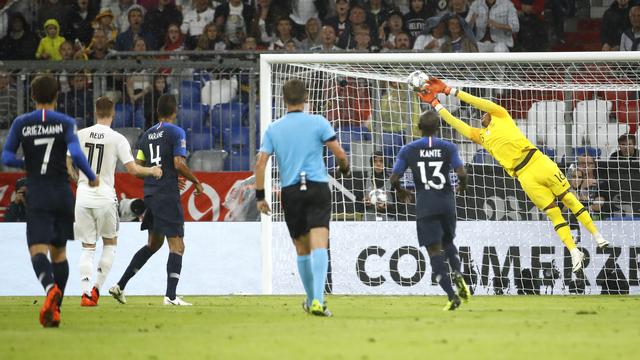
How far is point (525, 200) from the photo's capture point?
53.3ft

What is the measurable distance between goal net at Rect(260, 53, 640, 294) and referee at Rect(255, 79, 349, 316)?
15.2ft

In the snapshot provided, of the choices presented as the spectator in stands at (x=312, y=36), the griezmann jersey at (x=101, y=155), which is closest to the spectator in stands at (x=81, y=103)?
the spectator in stands at (x=312, y=36)

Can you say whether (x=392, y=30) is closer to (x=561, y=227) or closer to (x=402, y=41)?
(x=402, y=41)

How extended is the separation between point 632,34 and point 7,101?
34.3 feet

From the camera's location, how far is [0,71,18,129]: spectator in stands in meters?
17.2

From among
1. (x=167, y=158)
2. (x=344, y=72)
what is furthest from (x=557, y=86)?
(x=167, y=158)

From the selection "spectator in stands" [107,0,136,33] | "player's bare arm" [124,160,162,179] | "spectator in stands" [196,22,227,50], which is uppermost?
"spectator in stands" [107,0,136,33]

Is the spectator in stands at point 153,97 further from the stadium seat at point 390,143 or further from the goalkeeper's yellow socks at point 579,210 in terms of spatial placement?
the goalkeeper's yellow socks at point 579,210

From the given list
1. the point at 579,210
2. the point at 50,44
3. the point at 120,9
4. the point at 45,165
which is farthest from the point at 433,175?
the point at 120,9

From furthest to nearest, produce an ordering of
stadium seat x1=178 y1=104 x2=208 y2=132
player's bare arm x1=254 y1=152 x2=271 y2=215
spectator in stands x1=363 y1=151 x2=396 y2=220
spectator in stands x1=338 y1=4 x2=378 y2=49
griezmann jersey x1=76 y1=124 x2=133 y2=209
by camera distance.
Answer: spectator in stands x1=338 y1=4 x2=378 y2=49 → stadium seat x1=178 y1=104 x2=208 y2=132 → spectator in stands x1=363 y1=151 x2=396 y2=220 → griezmann jersey x1=76 y1=124 x2=133 y2=209 → player's bare arm x1=254 y1=152 x2=271 y2=215

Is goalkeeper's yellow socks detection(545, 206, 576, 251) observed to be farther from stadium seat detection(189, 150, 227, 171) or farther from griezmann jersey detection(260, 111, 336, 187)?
griezmann jersey detection(260, 111, 336, 187)

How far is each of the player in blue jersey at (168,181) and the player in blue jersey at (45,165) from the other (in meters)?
2.76

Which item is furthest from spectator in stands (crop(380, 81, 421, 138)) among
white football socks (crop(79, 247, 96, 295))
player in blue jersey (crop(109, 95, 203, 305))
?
white football socks (crop(79, 247, 96, 295))

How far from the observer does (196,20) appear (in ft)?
68.2
